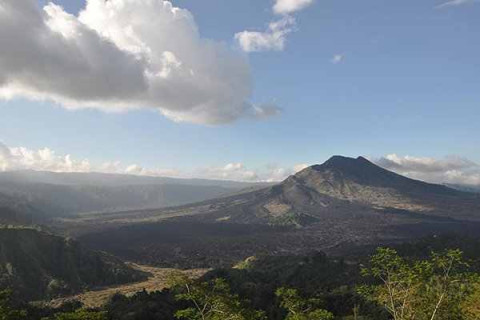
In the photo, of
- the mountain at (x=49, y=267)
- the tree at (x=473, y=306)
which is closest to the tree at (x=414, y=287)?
the tree at (x=473, y=306)

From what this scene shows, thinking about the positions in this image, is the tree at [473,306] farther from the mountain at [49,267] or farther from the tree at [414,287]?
the mountain at [49,267]

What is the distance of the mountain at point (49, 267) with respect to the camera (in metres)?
116

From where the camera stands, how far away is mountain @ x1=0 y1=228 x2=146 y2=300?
381ft

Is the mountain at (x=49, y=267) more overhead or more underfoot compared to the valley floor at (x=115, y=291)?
more overhead

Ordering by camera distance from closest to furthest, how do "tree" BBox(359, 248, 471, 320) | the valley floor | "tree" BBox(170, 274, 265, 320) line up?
"tree" BBox(170, 274, 265, 320)
"tree" BBox(359, 248, 471, 320)
the valley floor

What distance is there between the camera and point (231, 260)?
192 meters

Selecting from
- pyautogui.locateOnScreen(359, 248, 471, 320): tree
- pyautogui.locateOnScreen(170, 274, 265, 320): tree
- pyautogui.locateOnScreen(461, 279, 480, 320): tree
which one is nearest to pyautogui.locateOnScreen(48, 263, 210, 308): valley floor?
pyautogui.locateOnScreen(170, 274, 265, 320): tree

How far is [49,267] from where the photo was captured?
130 m

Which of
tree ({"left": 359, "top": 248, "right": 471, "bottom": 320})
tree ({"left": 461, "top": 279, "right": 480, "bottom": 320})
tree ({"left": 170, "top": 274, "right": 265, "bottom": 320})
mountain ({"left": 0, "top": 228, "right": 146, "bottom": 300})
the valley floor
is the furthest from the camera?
mountain ({"left": 0, "top": 228, "right": 146, "bottom": 300})

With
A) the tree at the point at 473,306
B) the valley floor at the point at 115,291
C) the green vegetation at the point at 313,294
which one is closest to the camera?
the green vegetation at the point at 313,294

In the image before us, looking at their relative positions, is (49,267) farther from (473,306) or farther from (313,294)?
(473,306)

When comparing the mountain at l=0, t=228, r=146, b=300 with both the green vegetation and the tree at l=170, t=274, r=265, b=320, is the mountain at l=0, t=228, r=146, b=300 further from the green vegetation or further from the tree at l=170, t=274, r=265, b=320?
the tree at l=170, t=274, r=265, b=320

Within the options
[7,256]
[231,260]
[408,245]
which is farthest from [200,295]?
[231,260]

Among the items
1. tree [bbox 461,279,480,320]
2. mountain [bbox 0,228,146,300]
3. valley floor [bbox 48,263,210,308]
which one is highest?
tree [bbox 461,279,480,320]
